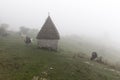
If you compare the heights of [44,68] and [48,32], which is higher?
[48,32]

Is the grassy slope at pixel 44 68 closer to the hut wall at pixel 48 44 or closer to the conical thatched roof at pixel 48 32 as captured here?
the hut wall at pixel 48 44

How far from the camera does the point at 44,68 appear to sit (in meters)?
43.5

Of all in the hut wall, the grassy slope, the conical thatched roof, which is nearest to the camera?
the grassy slope

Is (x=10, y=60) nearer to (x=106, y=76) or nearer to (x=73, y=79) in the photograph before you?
(x=73, y=79)

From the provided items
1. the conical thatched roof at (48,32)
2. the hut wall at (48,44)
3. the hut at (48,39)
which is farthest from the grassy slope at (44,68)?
the conical thatched roof at (48,32)

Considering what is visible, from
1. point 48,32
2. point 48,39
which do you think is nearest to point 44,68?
point 48,39

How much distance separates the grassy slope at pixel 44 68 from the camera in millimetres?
41281

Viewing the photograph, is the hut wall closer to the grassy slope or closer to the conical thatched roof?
the conical thatched roof

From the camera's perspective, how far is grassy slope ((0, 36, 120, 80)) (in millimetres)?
41281

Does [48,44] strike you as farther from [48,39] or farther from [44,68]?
[44,68]

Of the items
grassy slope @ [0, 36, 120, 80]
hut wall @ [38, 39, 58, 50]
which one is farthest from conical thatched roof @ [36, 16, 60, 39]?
grassy slope @ [0, 36, 120, 80]

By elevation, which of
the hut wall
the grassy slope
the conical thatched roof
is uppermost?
the conical thatched roof

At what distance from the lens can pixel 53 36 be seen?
58.2 metres

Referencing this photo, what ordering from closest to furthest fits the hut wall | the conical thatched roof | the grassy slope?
the grassy slope, the hut wall, the conical thatched roof
